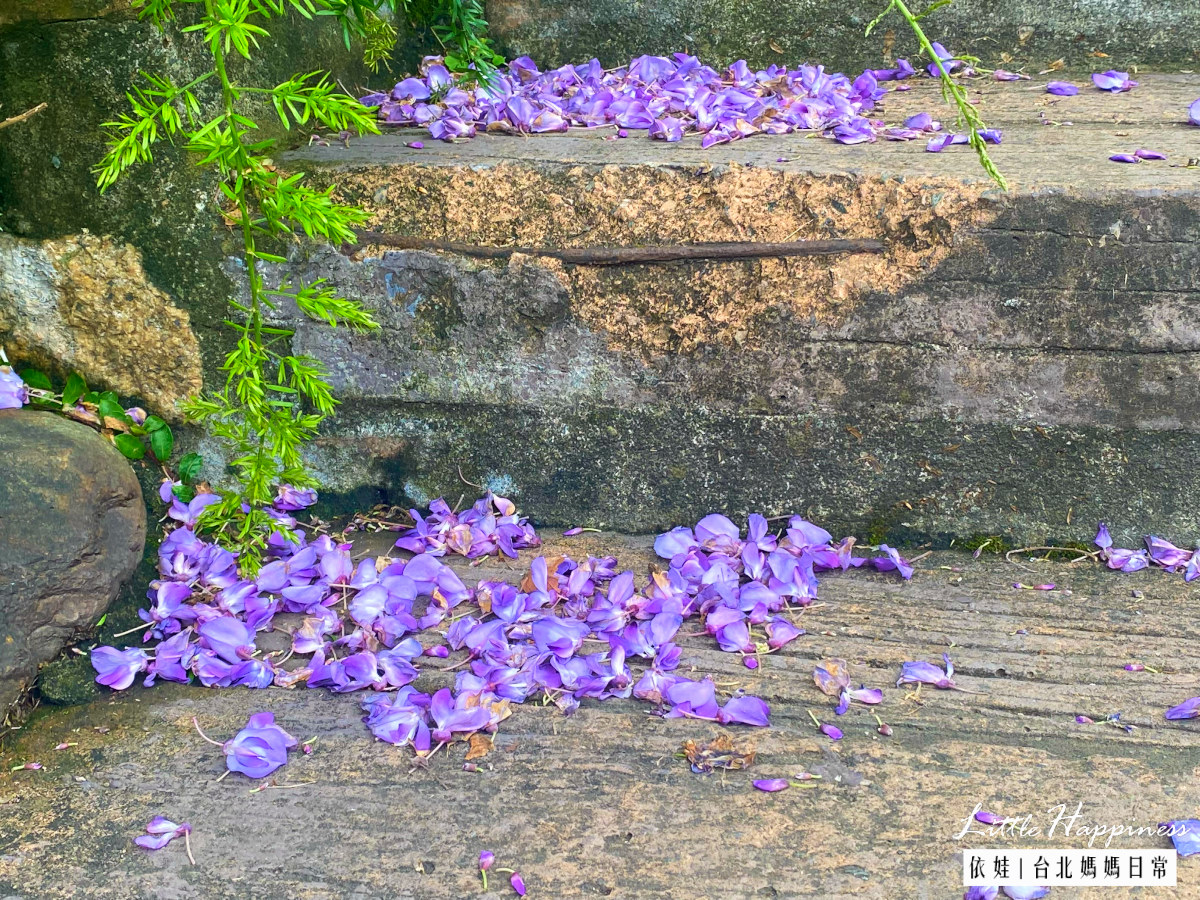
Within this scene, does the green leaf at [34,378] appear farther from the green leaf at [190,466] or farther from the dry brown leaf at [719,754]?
the dry brown leaf at [719,754]

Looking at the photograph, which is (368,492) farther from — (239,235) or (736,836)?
(736,836)

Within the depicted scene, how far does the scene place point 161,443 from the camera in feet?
7.36

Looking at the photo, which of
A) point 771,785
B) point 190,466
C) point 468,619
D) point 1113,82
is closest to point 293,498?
point 190,466

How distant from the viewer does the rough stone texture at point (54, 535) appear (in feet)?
5.81

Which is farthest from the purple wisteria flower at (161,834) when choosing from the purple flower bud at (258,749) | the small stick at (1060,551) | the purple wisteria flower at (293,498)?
the small stick at (1060,551)

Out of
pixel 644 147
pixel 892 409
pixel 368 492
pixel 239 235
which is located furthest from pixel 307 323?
pixel 892 409

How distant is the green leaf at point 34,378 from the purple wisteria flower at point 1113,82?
2.82 metres

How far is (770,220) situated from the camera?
2.05 metres

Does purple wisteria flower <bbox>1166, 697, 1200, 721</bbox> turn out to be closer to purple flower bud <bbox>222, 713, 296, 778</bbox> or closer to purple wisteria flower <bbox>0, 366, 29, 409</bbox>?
purple flower bud <bbox>222, 713, 296, 778</bbox>

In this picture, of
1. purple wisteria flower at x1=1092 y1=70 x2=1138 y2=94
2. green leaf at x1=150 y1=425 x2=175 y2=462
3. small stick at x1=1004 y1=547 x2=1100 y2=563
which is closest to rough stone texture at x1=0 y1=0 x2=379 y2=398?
green leaf at x1=150 y1=425 x2=175 y2=462

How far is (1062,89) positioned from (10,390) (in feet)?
9.02

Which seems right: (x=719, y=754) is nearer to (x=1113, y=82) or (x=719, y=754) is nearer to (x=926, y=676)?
(x=926, y=676)

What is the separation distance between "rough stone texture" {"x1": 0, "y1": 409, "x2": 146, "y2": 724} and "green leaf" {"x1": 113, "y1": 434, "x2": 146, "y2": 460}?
0.48 ft

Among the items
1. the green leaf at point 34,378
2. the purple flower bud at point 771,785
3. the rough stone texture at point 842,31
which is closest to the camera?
the purple flower bud at point 771,785
